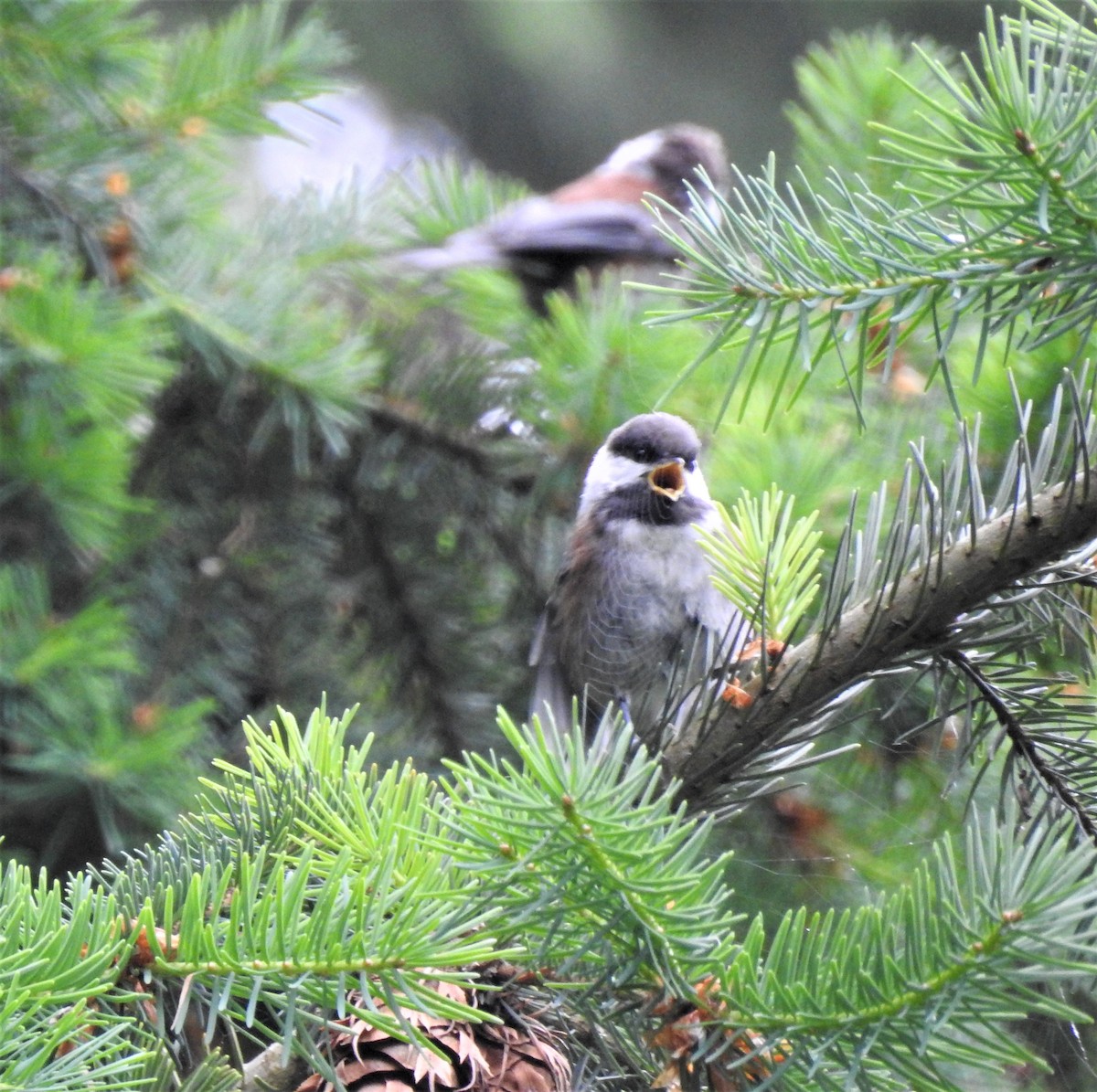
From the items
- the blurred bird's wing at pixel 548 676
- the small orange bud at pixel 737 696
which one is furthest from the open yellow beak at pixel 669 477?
the small orange bud at pixel 737 696

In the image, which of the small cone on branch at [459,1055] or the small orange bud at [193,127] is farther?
the small orange bud at [193,127]

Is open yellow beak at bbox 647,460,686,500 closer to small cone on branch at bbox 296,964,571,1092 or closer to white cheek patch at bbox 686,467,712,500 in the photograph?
white cheek patch at bbox 686,467,712,500

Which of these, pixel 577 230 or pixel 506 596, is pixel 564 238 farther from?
pixel 506 596

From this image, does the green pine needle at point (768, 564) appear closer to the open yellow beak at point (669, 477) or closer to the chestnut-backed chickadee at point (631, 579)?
the chestnut-backed chickadee at point (631, 579)

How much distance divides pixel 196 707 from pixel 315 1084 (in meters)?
0.93

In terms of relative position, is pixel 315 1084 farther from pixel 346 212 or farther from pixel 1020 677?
pixel 346 212

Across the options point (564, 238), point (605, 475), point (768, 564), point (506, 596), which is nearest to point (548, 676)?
point (506, 596)

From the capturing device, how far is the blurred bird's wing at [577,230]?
251cm

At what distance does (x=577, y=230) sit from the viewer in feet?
9.43

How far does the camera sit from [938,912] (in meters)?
0.61

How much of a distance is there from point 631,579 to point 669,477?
168 millimetres

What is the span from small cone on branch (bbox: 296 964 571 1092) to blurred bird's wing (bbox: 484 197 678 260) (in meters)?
1.76

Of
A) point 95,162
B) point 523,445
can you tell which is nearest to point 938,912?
point 523,445

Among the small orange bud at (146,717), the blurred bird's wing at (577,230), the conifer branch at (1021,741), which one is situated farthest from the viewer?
the blurred bird's wing at (577,230)
